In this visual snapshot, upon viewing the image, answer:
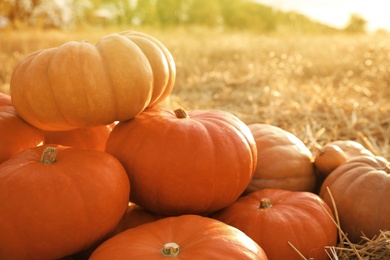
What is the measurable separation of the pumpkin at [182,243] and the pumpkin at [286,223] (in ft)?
0.86

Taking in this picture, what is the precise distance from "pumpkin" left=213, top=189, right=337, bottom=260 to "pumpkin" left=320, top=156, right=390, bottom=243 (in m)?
0.13

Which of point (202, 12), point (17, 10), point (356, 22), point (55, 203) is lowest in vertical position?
point (202, 12)

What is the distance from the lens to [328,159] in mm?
2258

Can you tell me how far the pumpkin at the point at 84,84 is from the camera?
1670 millimetres

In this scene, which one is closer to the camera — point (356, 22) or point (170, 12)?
point (356, 22)

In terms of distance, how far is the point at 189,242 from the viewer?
4.87 ft

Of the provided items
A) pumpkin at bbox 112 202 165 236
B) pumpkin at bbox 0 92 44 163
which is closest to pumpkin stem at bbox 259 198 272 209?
pumpkin at bbox 112 202 165 236

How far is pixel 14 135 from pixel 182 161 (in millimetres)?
651

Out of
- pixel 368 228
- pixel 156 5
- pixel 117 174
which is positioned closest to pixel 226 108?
pixel 368 228

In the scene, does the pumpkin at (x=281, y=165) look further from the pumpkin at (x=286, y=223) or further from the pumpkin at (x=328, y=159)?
the pumpkin at (x=286, y=223)

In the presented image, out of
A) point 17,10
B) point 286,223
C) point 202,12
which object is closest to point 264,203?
point 286,223

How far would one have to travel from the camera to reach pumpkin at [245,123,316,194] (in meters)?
2.18

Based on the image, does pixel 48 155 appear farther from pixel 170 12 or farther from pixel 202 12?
pixel 202 12

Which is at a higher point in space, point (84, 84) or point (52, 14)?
point (84, 84)
